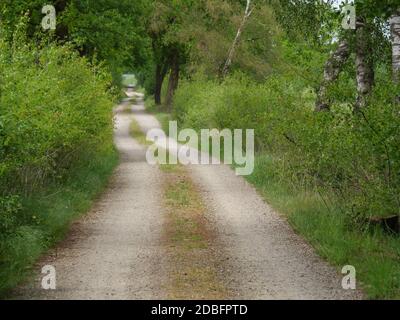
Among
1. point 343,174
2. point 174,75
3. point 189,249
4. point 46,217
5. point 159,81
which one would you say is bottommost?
point 189,249

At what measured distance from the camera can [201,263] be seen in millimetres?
10258

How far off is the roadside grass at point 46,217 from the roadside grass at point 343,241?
14.5ft

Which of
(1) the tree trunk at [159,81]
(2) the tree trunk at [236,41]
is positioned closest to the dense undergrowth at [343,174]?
(2) the tree trunk at [236,41]

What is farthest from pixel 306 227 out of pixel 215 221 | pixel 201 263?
pixel 201 263

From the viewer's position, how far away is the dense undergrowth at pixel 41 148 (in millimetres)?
9805

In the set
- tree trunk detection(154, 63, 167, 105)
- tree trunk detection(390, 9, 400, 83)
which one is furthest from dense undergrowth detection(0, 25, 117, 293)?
tree trunk detection(154, 63, 167, 105)

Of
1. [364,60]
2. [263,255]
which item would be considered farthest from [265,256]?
[364,60]

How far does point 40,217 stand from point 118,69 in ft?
76.0

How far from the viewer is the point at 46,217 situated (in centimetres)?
1246

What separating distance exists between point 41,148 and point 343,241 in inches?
213

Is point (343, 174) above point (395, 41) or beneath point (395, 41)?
beneath

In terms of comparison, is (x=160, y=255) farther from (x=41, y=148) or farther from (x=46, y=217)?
(x=41, y=148)

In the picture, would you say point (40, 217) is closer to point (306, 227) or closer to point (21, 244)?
point (21, 244)

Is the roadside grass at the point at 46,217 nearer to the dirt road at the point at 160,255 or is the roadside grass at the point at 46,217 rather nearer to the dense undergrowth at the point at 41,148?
the dense undergrowth at the point at 41,148
